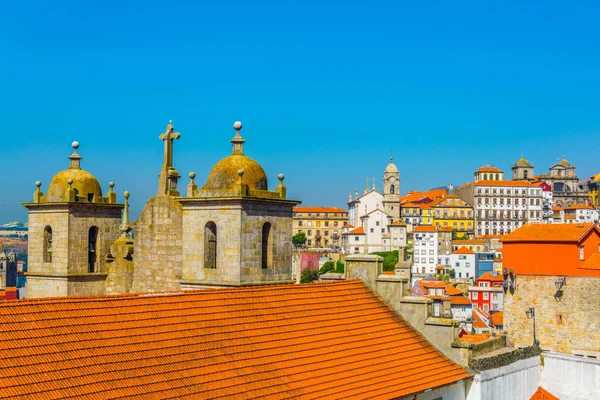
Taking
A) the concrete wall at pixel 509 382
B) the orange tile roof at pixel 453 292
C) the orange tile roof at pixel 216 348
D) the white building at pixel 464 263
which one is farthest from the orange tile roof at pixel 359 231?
the orange tile roof at pixel 216 348

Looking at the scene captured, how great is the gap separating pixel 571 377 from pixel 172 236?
10393mm

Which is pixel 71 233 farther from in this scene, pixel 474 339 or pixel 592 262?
pixel 592 262

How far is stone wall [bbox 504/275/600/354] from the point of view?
27672mm

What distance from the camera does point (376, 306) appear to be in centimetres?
1694

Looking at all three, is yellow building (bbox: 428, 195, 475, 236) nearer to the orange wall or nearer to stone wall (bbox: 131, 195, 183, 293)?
the orange wall

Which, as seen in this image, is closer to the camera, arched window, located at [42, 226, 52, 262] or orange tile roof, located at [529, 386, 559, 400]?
orange tile roof, located at [529, 386, 559, 400]

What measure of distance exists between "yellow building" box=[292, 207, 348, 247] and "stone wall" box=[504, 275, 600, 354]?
137 metres

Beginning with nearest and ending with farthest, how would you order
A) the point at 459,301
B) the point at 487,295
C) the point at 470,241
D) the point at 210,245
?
the point at 210,245 → the point at 459,301 → the point at 487,295 → the point at 470,241

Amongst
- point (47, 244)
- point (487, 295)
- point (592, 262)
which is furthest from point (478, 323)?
point (47, 244)

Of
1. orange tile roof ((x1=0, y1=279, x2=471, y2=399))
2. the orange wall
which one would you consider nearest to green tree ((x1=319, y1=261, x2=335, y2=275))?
the orange wall

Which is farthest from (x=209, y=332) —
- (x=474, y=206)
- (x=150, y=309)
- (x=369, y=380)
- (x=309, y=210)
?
(x=309, y=210)

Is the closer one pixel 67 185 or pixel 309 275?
pixel 67 185

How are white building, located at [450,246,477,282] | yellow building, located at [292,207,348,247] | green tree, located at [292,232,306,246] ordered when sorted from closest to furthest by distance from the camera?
white building, located at [450,246,477,282] < green tree, located at [292,232,306,246] < yellow building, located at [292,207,348,247]

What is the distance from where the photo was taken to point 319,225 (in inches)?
6649
